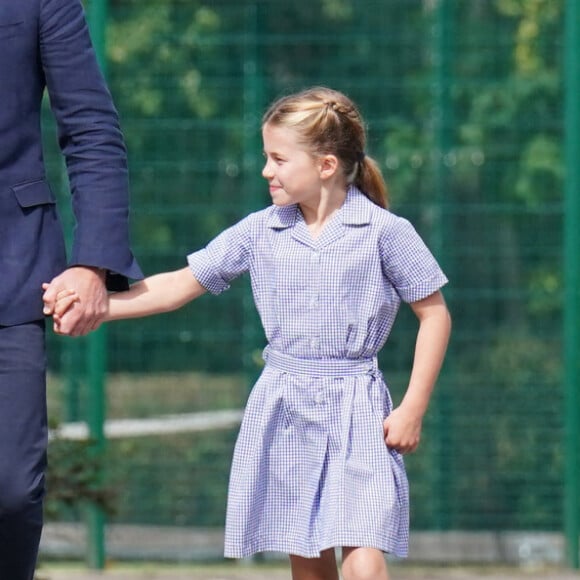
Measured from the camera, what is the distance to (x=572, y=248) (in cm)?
588

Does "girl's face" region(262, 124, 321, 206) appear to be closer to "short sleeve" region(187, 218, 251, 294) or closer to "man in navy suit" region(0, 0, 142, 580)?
"short sleeve" region(187, 218, 251, 294)

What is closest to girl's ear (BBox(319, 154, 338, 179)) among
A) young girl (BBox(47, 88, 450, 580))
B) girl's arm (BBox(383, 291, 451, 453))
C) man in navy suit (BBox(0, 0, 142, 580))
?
young girl (BBox(47, 88, 450, 580))

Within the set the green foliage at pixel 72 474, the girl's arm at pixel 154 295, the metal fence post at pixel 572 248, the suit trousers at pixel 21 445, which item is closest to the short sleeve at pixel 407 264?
the girl's arm at pixel 154 295

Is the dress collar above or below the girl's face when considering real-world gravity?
below

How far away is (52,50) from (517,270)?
2.86 m

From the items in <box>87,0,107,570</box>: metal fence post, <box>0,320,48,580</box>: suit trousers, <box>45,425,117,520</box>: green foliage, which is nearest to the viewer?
<box>0,320,48,580</box>: suit trousers

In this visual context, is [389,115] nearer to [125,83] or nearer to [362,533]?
[125,83]

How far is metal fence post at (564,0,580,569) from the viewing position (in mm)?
5840

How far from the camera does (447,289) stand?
5887mm

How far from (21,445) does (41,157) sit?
66 cm

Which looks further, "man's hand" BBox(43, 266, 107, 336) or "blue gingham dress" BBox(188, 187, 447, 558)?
"blue gingham dress" BBox(188, 187, 447, 558)

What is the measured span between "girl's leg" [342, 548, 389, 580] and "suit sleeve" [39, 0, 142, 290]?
884mm

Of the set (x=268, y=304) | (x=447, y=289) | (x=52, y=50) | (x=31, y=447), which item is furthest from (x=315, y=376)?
(x=447, y=289)

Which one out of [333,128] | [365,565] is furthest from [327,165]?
[365,565]
